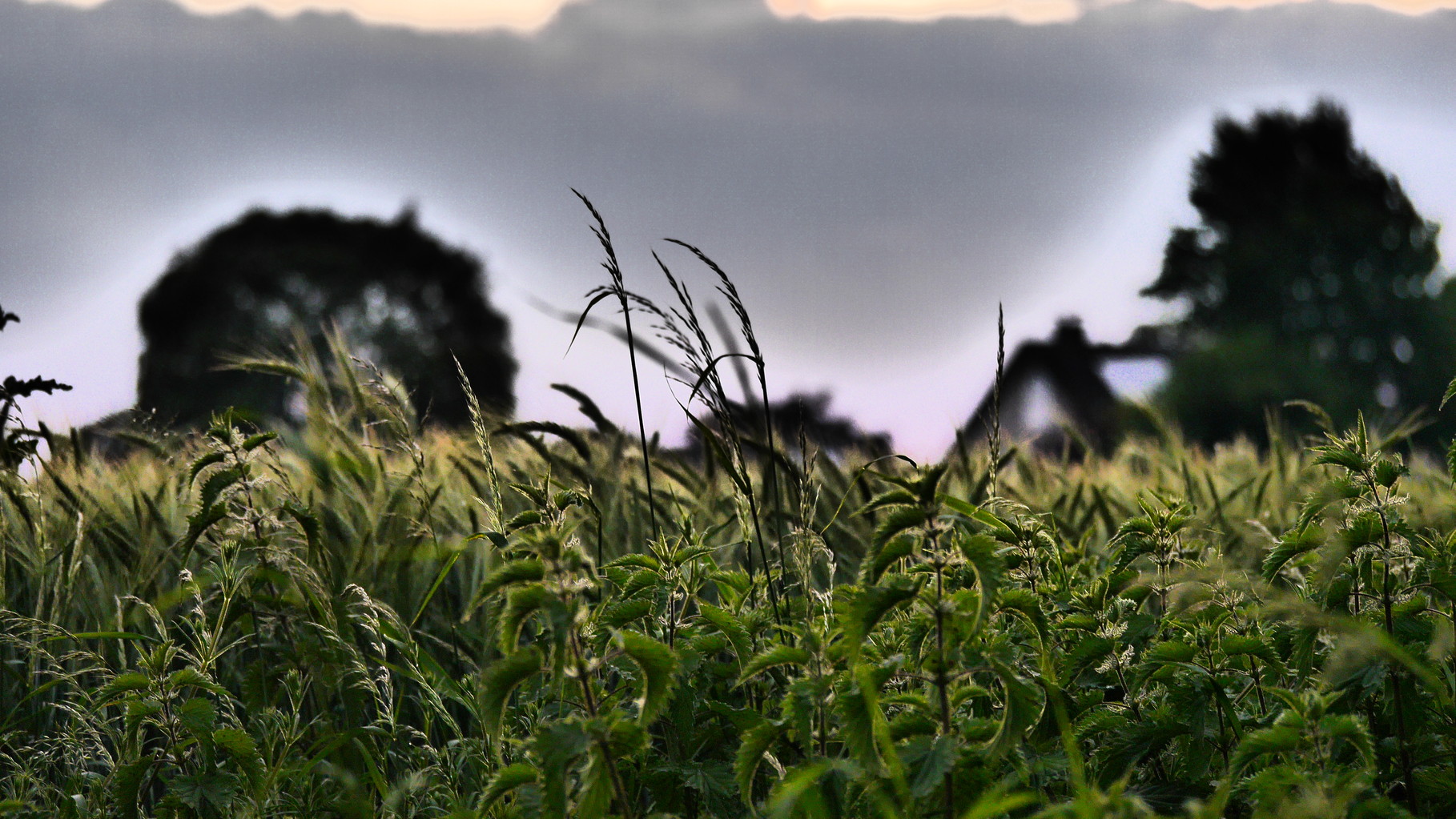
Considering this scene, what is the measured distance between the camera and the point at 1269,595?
1.70 metres

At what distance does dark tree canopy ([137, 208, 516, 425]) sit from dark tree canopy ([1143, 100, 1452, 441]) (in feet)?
63.3

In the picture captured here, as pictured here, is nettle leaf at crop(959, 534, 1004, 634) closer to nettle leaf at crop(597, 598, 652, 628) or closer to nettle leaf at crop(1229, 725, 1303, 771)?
nettle leaf at crop(1229, 725, 1303, 771)

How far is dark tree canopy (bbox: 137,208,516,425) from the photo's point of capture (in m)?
25.2

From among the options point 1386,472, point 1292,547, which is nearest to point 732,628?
point 1292,547

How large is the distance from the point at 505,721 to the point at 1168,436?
3.26 meters

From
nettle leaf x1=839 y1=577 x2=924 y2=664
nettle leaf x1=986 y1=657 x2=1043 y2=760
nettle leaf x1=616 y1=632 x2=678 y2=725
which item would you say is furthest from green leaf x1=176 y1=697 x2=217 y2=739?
nettle leaf x1=986 y1=657 x2=1043 y2=760

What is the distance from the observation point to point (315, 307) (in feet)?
90.5

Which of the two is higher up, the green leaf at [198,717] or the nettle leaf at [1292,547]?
the nettle leaf at [1292,547]

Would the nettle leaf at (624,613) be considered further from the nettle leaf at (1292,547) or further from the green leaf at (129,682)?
the nettle leaf at (1292,547)

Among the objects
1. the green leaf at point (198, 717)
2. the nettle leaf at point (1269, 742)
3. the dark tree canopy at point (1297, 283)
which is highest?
the dark tree canopy at point (1297, 283)

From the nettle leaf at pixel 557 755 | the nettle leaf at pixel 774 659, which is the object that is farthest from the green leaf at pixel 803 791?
the nettle leaf at pixel 557 755

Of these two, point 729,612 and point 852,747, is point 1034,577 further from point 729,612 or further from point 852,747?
point 852,747

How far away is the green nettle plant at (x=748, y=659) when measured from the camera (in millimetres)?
1378

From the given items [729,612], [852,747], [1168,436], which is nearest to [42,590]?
[729,612]
